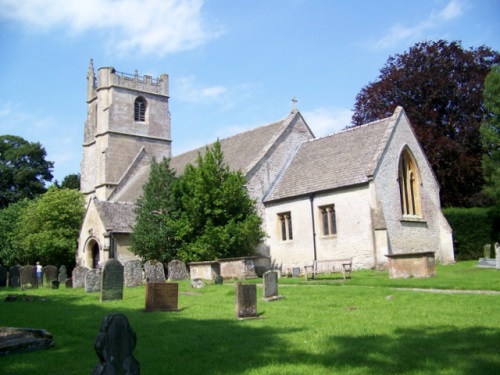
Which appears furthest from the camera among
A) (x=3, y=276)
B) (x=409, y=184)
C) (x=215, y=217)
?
(x=3, y=276)

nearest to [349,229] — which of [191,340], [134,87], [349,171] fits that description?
[349,171]

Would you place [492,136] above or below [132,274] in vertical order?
above

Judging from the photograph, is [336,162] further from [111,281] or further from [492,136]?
[111,281]

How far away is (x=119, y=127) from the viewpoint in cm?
4228

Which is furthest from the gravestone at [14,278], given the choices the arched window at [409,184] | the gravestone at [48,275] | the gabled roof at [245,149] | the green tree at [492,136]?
the green tree at [492,136]

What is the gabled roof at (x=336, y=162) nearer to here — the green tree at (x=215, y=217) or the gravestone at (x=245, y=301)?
the green tree at (x=215, y=217)

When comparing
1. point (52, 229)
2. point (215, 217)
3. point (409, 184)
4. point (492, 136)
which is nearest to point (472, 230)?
point (492, 136)

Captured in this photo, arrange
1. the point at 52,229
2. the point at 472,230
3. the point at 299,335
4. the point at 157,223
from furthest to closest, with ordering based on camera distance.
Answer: the point at 52,229
the point at 472,230
the point at 157,223
the point at 299,335

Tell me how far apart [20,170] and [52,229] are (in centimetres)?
2706

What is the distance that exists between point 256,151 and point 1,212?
27.0m

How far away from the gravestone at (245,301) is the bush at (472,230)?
21735 mm

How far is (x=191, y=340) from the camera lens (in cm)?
870

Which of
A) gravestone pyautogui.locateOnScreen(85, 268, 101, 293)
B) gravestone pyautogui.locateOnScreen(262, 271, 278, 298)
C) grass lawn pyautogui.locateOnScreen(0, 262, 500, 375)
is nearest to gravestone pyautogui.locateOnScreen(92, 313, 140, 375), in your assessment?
grass lawn pyautogui.locateOnScreen(0, 262, 500, 375)

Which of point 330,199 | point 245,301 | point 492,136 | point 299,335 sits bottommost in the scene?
point 299,335
